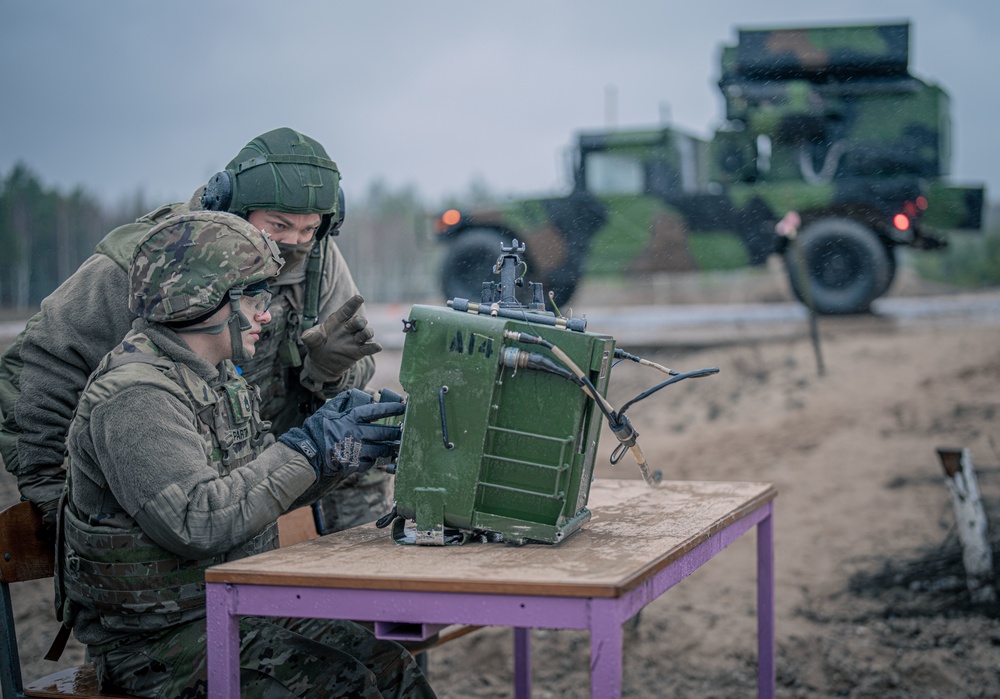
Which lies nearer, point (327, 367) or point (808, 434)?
point (327, 367)

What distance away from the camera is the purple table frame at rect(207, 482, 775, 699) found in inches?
66.2

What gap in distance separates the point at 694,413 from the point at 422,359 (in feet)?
20.8

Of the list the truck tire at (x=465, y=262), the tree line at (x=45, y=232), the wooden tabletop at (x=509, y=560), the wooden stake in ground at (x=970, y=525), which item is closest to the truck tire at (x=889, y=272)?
the truck tire at (x=465, y=262)

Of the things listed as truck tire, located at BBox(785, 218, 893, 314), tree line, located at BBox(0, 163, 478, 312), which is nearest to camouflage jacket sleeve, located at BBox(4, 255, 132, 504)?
tree line, located at BBox(0, 163, 478, 312)

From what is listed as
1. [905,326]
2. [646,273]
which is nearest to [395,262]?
[646,273]

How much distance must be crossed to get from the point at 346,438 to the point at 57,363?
97cm

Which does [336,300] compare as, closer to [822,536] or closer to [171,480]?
[171,480]

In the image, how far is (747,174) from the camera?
11.7 m

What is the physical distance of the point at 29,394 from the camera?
2590mm

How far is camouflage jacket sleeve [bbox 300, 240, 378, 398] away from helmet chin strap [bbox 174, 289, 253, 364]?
0.80 meters

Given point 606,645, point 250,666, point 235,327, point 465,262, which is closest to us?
point 606,645

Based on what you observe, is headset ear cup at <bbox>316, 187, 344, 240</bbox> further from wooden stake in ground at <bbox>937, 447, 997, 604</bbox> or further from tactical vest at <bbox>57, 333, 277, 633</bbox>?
wooden stake in ground at <bbox>937, 447, 997, 604</bbox>

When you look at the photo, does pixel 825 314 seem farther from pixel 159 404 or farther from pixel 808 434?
pixel 159 404

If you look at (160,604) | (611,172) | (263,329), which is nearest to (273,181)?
(263,329)
